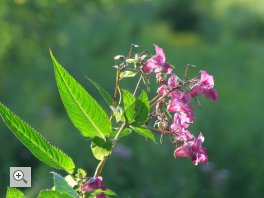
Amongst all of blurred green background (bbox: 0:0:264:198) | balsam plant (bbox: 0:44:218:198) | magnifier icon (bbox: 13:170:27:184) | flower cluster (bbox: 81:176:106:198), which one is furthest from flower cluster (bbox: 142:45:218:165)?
blurred green background (bbox: 0:0:264:198)

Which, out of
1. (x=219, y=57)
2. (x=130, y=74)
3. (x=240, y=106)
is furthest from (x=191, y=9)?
(x=130, y=74)

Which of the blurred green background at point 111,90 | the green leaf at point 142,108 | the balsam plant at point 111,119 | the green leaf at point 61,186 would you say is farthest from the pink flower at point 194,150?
the blurred green background at point 111,90

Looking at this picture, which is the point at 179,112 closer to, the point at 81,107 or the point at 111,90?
the point at 81,107

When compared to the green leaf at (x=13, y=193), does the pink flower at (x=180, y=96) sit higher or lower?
higher

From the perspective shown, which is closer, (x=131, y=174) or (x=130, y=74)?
(x=130, y=74)

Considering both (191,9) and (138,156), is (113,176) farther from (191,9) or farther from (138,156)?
(191,9)

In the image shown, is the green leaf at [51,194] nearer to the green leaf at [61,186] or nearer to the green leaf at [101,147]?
the green leaf at [61,186]

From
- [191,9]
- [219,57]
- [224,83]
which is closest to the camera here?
[224,83]
